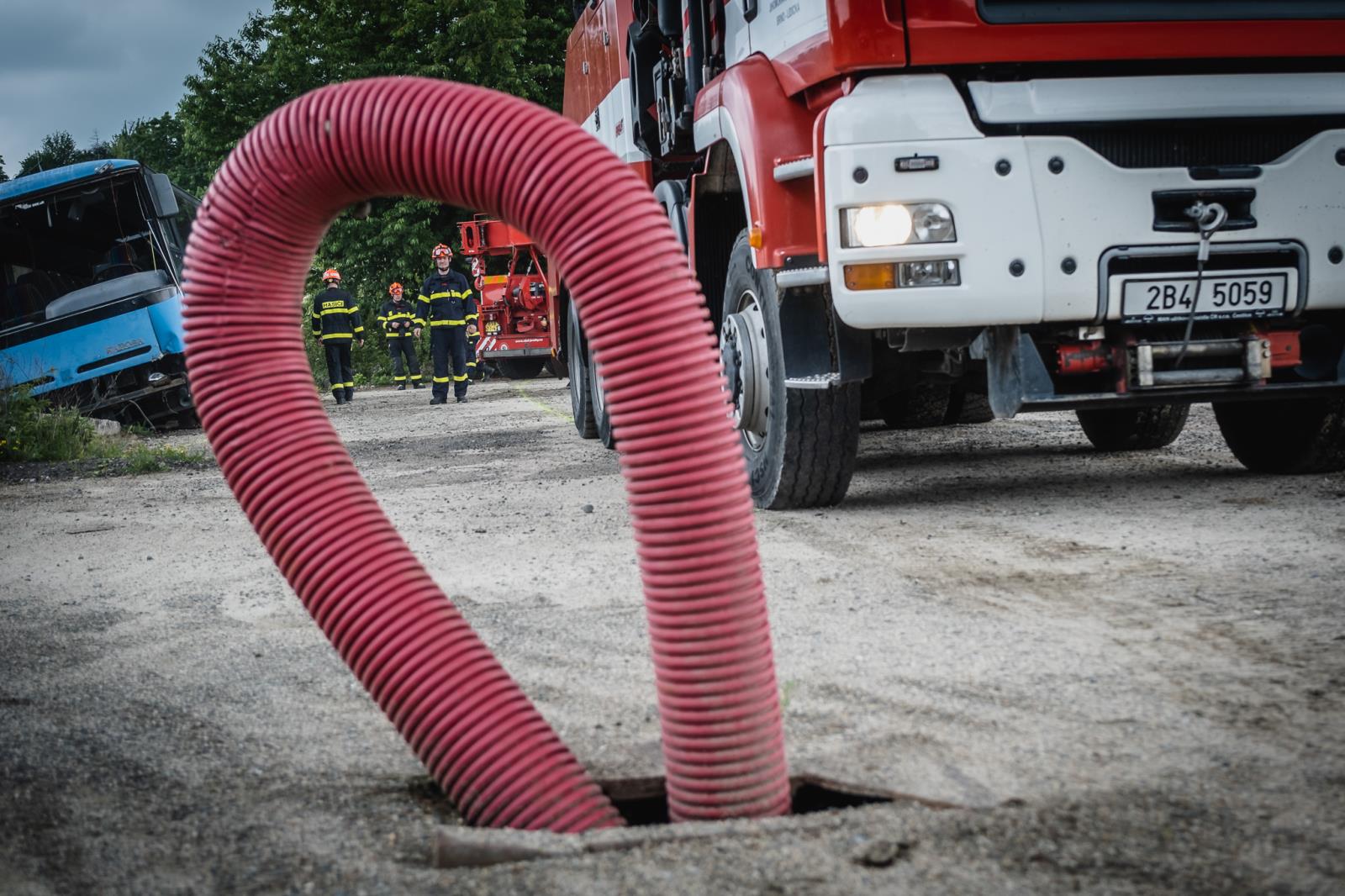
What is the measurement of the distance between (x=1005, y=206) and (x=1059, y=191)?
21cm

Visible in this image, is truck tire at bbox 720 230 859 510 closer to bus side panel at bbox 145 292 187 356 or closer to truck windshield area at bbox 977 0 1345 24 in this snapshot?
truck windshield area at bbox 977 0 1345 24

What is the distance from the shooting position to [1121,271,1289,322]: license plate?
5051mm

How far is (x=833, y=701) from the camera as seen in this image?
10.1 feet

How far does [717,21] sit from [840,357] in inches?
75.9

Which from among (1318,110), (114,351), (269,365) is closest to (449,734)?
(269,365)

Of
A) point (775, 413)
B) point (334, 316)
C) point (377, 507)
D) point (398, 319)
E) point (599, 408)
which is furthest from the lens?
point (398, 319)

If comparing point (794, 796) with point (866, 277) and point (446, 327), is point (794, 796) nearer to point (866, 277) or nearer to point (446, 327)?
point (866, 277)

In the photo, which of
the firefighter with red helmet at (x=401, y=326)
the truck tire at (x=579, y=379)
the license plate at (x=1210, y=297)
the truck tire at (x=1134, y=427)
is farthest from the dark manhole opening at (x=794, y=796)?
the firefighter with red helmet at (x=401, y=326)

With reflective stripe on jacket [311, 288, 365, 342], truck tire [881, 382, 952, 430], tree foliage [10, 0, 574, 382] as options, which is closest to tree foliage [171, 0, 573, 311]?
tree foliage [10, 0, 574, 382]

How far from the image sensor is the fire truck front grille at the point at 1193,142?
5027mm

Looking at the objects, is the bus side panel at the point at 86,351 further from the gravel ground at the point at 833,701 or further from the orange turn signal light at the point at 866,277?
the orange turn signal light at the point at 866,277

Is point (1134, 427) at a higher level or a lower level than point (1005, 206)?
lower

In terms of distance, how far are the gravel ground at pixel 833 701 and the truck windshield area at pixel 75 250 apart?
8998 millimetres

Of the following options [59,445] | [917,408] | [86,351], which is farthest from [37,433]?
[917,408]
